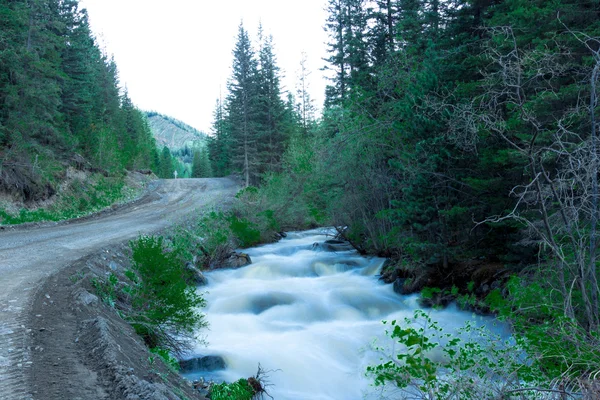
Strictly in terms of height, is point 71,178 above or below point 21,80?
below

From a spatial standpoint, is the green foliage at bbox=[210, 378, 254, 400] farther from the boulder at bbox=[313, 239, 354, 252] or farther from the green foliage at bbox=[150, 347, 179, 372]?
the boulder at bbox=[313, 239, 354, 252]

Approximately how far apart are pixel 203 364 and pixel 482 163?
8.04 m

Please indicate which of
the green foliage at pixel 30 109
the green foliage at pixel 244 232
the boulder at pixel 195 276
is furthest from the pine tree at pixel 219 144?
the boulder at pixel 195 276

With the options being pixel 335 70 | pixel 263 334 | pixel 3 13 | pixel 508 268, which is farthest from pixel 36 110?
pixel 508 268

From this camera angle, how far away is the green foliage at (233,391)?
247 inches

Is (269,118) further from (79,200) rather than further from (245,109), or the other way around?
(79,200)

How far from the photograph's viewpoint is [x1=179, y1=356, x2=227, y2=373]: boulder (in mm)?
7801

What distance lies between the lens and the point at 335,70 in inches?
1182

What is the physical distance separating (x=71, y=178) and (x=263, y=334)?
18.1 meters

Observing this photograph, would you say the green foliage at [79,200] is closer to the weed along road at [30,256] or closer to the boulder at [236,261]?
the weed along road at [30,256]

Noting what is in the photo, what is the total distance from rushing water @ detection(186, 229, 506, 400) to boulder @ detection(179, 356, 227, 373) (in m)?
0.13

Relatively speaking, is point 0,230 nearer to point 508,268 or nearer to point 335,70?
point 508,268

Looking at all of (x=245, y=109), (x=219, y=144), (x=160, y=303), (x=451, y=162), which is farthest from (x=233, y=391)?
(x=219, y=144)

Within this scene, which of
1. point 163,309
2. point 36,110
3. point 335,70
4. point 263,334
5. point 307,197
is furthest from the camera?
point 335,70
